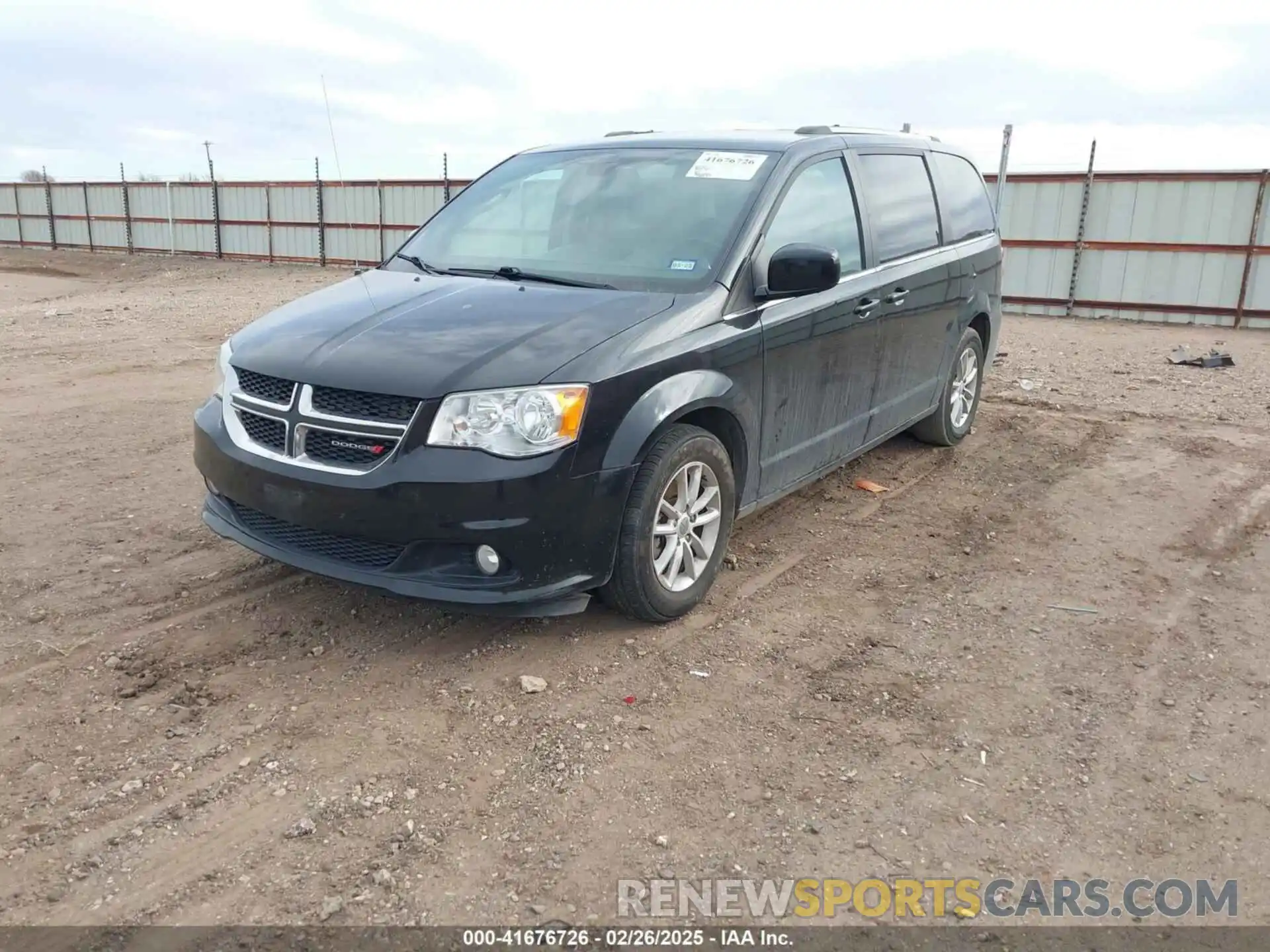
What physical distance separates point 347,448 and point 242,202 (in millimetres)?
27988

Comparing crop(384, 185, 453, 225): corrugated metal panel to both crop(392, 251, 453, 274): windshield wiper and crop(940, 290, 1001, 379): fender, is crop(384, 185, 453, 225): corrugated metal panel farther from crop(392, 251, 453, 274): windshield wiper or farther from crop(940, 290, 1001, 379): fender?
crop(392, 251, 453, 274): windshield wiper

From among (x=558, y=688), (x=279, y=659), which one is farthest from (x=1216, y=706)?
(x=279, y=659)

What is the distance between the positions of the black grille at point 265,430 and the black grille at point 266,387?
7 centimetres

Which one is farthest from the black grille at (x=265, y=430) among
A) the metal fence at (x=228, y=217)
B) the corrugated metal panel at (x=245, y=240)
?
the corrugated metal panel at (x=245, y=240)

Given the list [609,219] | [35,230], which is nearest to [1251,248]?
[609,219]

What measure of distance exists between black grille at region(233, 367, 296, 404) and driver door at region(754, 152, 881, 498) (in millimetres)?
1887

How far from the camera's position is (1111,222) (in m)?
15.8

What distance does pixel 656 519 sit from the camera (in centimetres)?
377

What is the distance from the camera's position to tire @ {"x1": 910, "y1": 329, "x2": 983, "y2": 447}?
651 cm

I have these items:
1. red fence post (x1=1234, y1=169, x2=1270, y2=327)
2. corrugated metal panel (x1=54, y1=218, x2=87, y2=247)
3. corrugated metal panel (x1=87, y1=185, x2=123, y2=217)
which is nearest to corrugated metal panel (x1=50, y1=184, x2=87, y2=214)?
corrugated metal panel (x1=54, y1=218, x2=87, y2=247)

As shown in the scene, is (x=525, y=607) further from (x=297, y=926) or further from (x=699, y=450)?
(x=297, y=926)

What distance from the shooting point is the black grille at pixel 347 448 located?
11.3 feet

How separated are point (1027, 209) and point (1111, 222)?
1.30m

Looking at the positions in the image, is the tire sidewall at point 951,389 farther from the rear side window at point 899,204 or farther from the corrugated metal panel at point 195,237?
the corrugated metal panel at point 195,237
